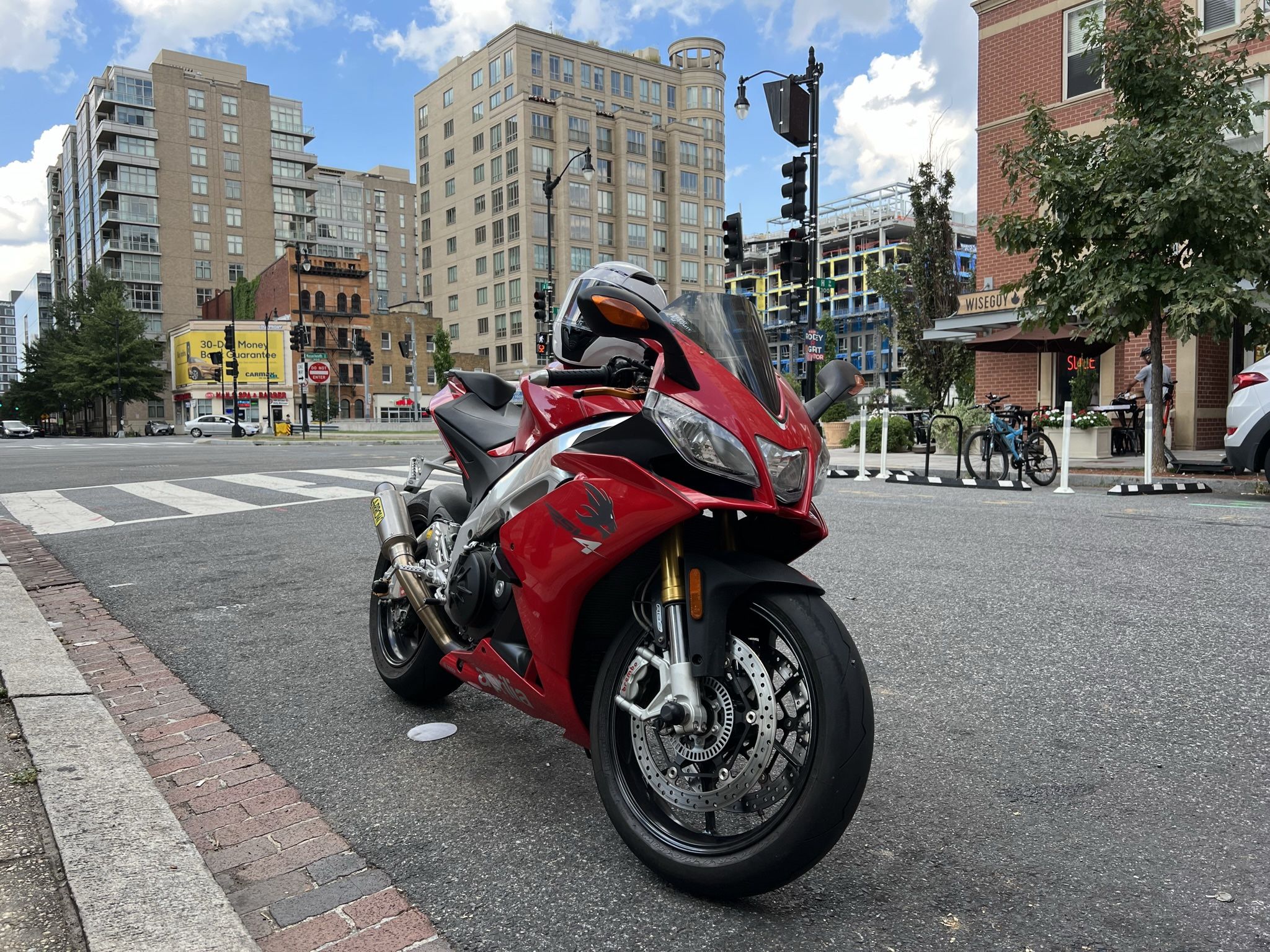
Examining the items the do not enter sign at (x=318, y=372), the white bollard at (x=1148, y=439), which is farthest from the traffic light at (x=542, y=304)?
the do not enter sign at (x=318, y=372)

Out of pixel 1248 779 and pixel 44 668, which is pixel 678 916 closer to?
pixel 1248 779

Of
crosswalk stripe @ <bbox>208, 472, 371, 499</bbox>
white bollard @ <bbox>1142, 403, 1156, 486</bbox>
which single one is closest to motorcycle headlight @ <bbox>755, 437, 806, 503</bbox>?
crosswalk stripe @ <bbox>208, 472, 371, 499</bbox>

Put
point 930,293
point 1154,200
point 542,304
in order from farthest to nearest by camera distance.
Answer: point 930,293, point 542,304, point 1154,200

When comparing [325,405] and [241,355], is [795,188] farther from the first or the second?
[241,355]

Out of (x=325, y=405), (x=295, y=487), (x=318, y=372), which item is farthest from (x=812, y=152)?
(x=325, y=405)

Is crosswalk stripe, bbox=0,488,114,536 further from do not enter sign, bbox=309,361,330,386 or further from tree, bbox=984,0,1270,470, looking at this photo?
do not enter sign, bbox=309,361,330,386

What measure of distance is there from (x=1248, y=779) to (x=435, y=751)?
2443mm

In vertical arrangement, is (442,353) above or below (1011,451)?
above

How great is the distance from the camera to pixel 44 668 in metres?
3.85

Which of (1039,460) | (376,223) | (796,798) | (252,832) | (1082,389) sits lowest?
(252,832)

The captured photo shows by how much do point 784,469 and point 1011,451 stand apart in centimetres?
1149

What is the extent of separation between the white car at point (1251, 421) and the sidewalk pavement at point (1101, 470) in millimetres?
1069

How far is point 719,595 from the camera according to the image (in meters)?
2.11

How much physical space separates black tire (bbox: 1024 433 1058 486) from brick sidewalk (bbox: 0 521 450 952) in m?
11.1
